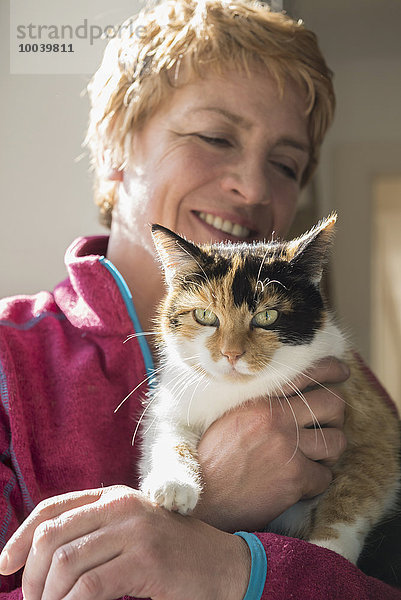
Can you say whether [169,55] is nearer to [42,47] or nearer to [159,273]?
[42,47]

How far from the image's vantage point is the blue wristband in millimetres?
672

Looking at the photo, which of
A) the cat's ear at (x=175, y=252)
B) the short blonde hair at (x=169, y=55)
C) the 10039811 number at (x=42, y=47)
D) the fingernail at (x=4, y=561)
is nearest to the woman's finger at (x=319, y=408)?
the cat's ear at (x=175, y=252)

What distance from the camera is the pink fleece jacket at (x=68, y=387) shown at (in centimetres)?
89

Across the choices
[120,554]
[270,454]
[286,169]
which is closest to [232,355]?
[270,454]

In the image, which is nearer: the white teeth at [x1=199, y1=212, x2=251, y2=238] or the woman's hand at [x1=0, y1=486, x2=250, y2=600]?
the woman's hand at [x1=0, y1=486, x2=250, y2=600]

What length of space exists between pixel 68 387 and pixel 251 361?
348mm

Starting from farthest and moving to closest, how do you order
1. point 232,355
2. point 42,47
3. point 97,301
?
point 97,301 → point 42,47 → point 232,355

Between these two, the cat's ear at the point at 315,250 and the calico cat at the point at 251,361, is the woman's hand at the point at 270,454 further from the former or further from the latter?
the cat's ear at the point at 315,250

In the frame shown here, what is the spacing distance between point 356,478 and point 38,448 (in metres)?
0.49

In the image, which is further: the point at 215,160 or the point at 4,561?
the point at 215,160

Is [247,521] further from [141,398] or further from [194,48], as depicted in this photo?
[194,48]

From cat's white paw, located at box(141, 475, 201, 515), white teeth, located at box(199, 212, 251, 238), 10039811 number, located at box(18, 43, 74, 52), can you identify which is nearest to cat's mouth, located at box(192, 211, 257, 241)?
white teeth, located at box(199, 212, 251, 238)

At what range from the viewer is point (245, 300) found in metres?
0.79

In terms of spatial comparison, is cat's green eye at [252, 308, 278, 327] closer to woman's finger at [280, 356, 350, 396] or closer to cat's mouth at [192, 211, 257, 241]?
woman's finger at [280, 356, 350, 396]
